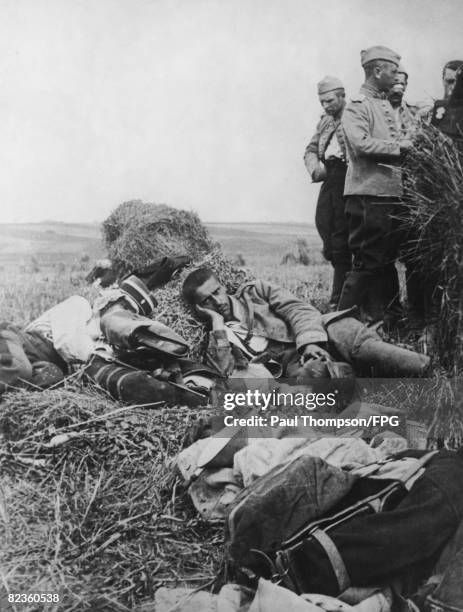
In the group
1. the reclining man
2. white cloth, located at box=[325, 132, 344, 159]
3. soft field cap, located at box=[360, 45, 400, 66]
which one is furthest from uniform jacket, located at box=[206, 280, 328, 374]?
soft field cap, located at box=[360, 45, 400, 66]

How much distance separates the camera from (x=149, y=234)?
14.8ft

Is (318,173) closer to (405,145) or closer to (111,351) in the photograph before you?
(405,145)

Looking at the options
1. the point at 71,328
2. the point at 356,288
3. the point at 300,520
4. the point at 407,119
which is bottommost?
the point at 300,520

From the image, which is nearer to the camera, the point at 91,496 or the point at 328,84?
the point at 91,496

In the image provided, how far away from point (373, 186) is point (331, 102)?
56 centimetres

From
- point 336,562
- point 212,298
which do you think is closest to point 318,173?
point 212,298

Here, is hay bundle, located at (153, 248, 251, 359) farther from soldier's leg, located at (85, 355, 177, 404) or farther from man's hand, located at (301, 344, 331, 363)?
man's hand, located at (301, 344, 331, 363)

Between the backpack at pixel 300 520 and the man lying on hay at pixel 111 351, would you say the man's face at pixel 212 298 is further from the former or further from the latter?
the backpack at pixel 300 520

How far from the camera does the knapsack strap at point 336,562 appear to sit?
335cm

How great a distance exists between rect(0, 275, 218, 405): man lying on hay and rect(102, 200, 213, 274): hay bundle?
0.20 m

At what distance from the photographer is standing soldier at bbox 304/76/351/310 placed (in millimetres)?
4422

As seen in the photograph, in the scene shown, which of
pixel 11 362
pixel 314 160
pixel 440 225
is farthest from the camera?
pixel 314 160

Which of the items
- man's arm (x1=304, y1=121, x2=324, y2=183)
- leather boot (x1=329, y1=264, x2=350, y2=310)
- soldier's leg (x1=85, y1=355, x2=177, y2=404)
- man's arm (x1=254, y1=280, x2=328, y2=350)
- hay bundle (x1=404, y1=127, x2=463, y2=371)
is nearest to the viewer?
hay bundle (x1=404, y1=127, x2=463, y2=371)

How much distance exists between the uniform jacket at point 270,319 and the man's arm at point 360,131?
0.94 meters
